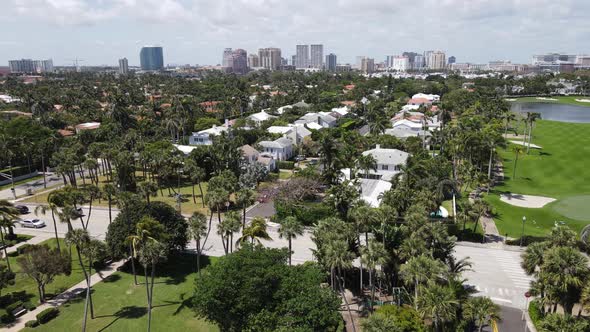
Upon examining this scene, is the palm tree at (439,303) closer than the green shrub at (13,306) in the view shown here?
Yes

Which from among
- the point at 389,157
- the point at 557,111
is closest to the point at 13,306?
the point at 389,157

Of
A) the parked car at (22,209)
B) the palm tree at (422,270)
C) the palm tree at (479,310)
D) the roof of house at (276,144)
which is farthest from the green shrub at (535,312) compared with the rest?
the parked car at (22,209)

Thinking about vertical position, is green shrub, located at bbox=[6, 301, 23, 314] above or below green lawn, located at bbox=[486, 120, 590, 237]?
below

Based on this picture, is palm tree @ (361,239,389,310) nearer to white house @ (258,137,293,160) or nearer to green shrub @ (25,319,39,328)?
green shrub @ (25,319,39,328)

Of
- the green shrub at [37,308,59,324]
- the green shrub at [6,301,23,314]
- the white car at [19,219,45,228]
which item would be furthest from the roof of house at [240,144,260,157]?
the green shrub at [6,301,23,314]

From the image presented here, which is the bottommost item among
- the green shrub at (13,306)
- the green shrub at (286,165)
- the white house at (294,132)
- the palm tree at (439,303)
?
the green shrub at (13,306)

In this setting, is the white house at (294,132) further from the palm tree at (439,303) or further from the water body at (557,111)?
the water body at (557,111)
